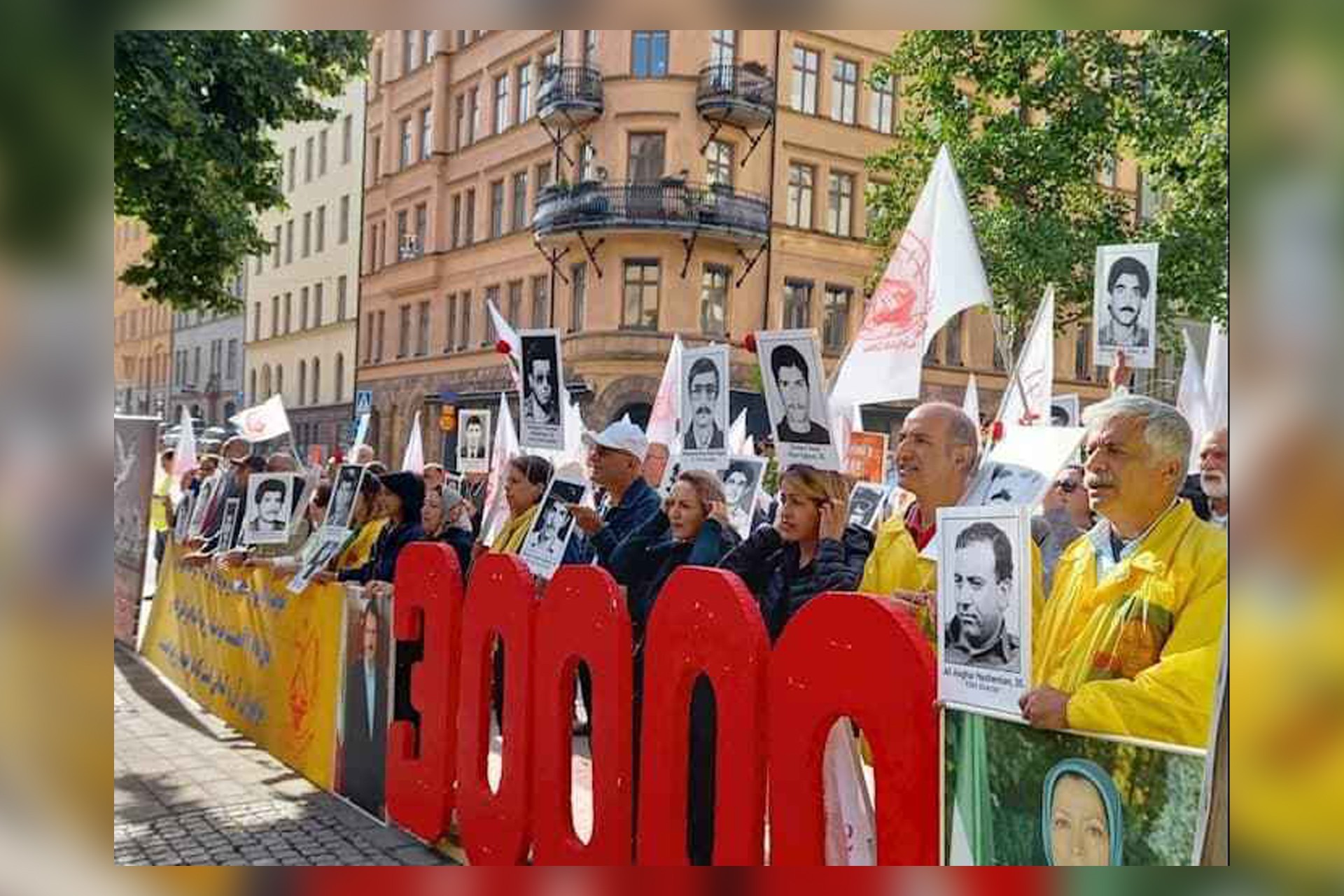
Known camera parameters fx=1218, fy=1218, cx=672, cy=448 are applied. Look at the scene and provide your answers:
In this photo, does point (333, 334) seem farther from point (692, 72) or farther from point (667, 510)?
point (667, 510)

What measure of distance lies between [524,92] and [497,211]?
4752mm

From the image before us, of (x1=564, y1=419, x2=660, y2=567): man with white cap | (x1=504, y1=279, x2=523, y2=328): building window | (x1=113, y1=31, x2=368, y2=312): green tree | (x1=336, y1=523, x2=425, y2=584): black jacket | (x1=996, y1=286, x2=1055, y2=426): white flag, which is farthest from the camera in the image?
(x1=504, y1=279, x2=523, y2=328): building window

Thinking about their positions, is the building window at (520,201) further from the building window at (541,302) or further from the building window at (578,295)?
the building window at (578,295)

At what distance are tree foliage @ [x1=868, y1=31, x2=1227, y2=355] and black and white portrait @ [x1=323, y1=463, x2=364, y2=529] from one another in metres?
9.98

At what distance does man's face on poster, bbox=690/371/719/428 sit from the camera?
17.3 feet

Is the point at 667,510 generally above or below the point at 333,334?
below

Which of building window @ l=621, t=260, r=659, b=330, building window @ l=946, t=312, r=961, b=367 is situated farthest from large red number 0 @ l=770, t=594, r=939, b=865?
building window @ l=621, t=260, r=659, b=330

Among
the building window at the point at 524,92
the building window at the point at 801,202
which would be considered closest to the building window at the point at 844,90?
the building window at the point at 801,202

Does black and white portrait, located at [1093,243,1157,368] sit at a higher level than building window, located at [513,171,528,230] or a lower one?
lower

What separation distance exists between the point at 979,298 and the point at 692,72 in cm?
2825

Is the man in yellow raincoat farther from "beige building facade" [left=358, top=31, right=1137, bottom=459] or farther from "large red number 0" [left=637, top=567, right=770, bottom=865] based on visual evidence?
"beige building facade" [left=358, top=31, right=1137, bottom=459]

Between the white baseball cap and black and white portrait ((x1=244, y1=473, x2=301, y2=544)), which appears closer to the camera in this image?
the white baseball cap

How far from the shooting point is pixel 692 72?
105ft
